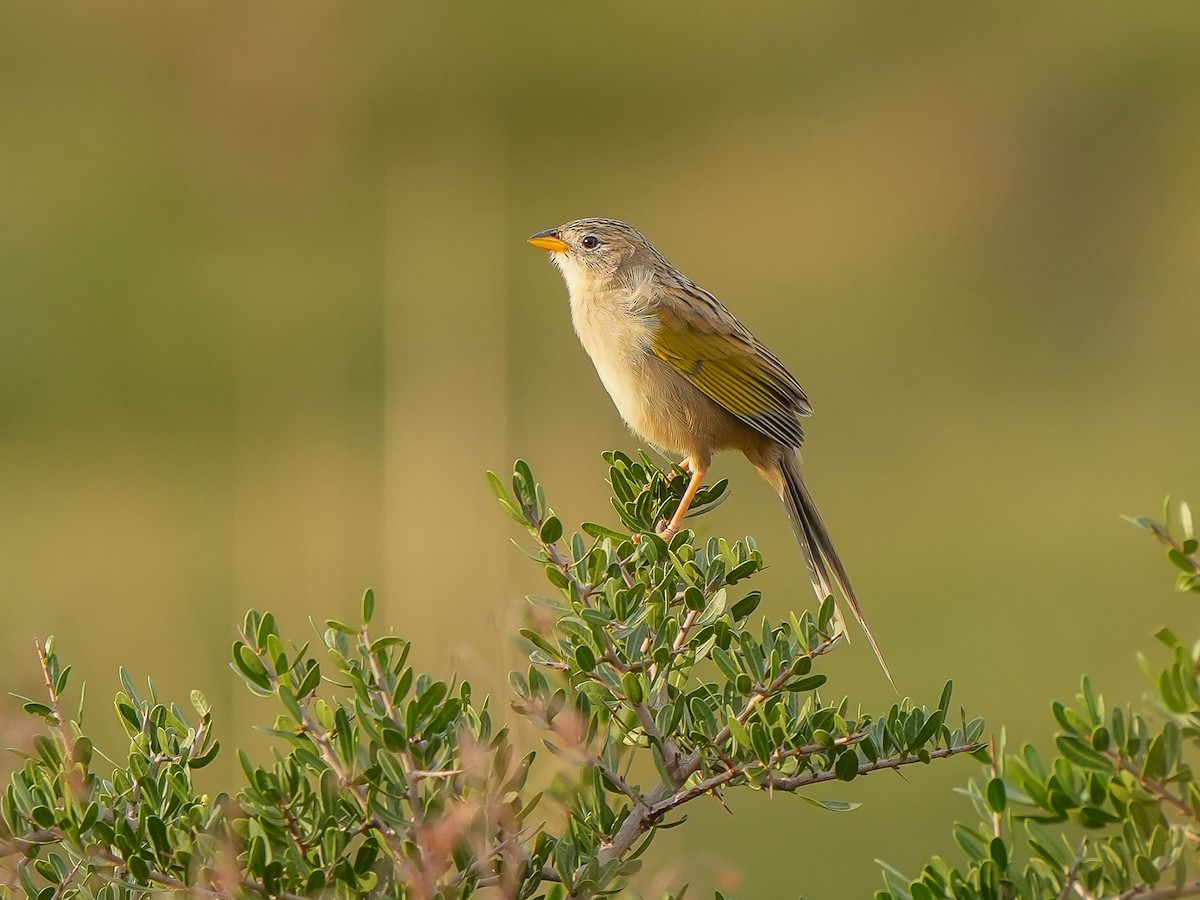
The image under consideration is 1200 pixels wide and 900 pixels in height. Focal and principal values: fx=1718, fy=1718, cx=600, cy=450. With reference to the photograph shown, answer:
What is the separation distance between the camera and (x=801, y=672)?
7.29 feet

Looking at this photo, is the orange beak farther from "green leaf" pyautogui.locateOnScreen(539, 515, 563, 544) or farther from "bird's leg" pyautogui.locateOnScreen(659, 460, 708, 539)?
"green leaf" pyautogui.locateOnScreen(539, 515, 563, 544)

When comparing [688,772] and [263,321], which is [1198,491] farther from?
[688,772]

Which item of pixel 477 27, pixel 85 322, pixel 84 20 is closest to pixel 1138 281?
pixel 477 27

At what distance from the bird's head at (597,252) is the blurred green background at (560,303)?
15.6 ft

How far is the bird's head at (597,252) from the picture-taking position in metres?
4.98

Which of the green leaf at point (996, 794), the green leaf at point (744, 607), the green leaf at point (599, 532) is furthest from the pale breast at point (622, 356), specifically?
the green leaf at point (996, 794)

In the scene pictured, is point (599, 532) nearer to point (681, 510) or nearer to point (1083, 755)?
point (681, 510)

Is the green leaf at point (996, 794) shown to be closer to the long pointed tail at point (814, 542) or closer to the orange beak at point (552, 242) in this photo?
the long pointed tail at point (814, 542)

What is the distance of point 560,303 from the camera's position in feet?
56.0

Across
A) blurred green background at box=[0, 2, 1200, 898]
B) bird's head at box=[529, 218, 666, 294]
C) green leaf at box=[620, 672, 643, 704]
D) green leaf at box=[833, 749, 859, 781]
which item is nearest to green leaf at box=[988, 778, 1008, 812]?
green leaf at box=[833, 749, 859, 781]

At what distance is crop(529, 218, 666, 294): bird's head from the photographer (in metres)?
4.98

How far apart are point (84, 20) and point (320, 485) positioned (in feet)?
27.9

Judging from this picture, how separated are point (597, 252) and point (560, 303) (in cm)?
1202

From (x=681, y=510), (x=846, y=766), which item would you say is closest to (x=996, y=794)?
(x=846, y=766)
